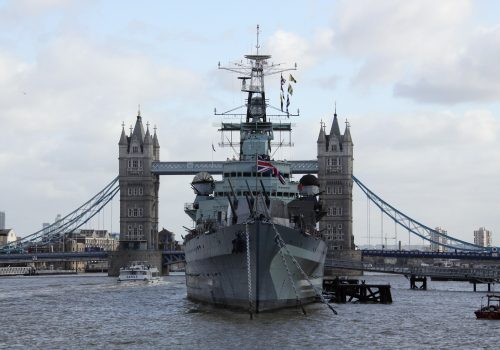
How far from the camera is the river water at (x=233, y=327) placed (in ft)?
155

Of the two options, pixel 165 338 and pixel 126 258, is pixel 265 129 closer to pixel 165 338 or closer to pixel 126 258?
pixel 165 338

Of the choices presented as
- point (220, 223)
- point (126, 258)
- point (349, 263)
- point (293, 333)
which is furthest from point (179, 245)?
point (293, 333)

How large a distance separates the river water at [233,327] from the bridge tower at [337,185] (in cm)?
9540

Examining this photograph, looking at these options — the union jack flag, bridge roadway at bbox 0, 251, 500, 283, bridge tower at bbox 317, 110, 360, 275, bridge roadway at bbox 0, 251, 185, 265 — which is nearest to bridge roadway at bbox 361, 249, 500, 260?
bridge tower at bbox 317, 110, 360, 275

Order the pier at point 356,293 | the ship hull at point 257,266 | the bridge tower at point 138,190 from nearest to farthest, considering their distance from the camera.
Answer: the ship hull at point 257,266, the pier at point 356,293, the bridge tower at point 138,190

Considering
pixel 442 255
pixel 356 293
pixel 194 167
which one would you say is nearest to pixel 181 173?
pixel 194 167

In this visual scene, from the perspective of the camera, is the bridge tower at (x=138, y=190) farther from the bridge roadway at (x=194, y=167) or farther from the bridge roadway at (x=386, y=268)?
the bridge roadway at (x=386, y=268)

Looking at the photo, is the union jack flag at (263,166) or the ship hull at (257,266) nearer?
the ship hull at (257,266)

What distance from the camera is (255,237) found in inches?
2114

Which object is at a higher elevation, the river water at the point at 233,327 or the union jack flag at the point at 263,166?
the union jack flag at the point at 263,166

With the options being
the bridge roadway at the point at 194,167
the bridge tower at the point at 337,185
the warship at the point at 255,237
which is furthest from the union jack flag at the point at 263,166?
the bridge tower at the point at 337,185

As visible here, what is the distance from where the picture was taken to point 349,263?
135 metres

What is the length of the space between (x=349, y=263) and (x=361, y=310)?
6590 centimetres

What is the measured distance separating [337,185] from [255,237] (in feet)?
399
